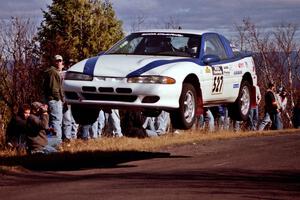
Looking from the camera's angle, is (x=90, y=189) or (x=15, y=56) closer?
(x=90, y=189)

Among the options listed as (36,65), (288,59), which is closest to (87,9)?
(36,65)

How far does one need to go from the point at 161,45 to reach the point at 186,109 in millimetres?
1155

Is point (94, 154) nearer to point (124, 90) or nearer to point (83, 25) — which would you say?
point (124, 90)

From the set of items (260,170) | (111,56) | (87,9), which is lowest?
(260,170)

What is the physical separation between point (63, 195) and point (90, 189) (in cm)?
62

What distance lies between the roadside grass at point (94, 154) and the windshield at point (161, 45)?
10.3 feet

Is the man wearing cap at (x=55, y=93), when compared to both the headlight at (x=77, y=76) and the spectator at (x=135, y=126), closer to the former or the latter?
the headlight at (x=77, y=76)

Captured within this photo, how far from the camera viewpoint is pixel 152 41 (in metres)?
11.6

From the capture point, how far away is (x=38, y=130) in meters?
14.1

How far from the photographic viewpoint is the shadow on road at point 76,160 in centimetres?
1373

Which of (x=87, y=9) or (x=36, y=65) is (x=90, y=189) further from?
(x=87, y=9)

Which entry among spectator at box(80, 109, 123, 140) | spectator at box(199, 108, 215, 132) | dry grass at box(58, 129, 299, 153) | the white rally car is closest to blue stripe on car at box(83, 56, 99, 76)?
the white rally car

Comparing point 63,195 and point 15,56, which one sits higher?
point 15,56

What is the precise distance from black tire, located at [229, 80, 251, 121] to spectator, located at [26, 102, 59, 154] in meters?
3.49
